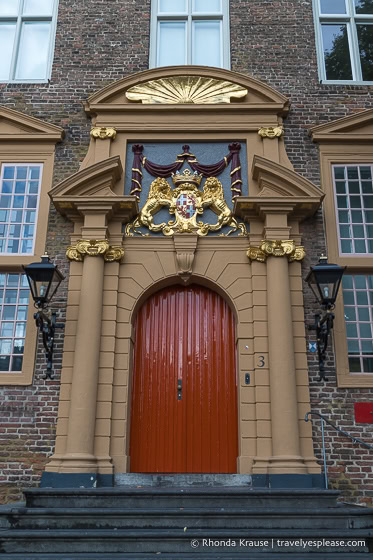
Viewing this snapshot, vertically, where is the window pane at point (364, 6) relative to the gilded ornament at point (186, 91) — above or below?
above

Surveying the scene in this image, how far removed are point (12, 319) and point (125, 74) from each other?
4734 millimetres

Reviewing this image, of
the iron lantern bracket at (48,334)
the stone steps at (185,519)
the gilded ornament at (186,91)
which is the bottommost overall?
the stone steps at (185,519)

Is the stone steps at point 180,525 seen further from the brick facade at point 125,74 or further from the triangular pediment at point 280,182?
the triangular pediment at point 280,182

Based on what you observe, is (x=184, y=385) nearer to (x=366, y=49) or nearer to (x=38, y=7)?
(x=366, y=49)

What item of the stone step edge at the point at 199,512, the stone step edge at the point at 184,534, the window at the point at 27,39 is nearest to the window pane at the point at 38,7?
the window at the point at 27,39

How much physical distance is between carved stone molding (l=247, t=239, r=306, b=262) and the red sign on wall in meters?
2.31

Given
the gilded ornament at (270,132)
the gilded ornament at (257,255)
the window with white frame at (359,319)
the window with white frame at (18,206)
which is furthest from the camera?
the gilded ornament at (270,132)

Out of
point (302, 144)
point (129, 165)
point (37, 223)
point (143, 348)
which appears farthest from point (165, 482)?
point (302, 144)

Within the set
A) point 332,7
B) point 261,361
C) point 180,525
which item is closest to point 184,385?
point 261,361

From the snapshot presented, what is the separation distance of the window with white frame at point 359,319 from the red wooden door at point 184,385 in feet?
5.78

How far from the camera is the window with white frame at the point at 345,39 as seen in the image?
383 inches

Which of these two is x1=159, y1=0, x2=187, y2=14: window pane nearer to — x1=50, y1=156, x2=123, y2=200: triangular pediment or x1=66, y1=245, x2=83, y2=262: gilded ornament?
x1=50, y1=156, x2=123, y2=200: triangular pediment

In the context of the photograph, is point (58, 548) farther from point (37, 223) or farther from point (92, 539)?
point (37, 223)

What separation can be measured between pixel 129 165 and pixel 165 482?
16.3 feet
